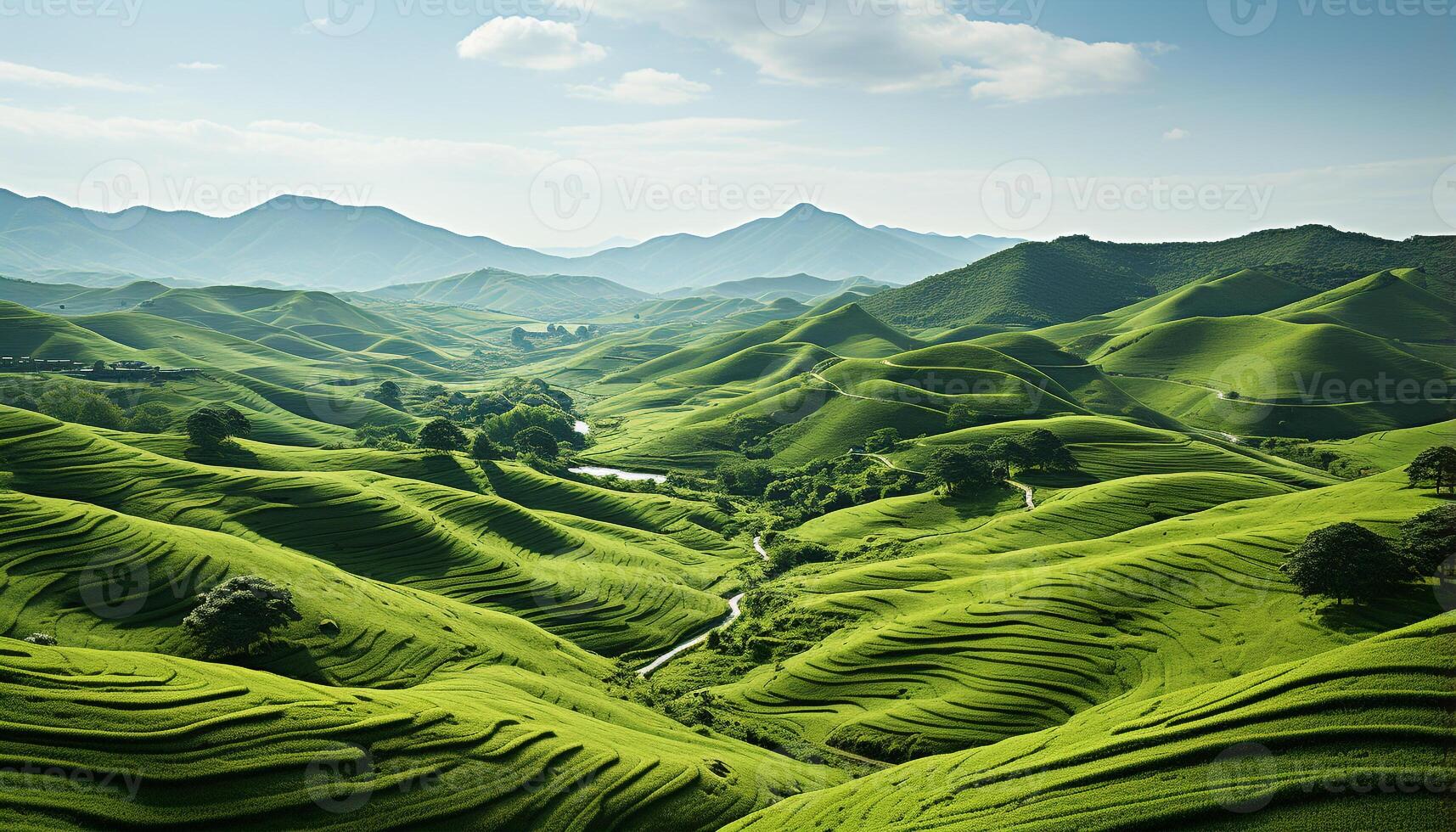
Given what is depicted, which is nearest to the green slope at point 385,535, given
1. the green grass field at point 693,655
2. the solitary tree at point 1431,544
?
the green grass field at point 693,655

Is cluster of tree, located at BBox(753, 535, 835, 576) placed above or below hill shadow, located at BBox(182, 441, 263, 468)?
below

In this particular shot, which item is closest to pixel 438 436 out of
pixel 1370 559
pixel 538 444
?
pixel 538 444

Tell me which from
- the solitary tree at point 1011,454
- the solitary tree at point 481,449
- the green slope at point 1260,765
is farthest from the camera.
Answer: the solitary tree at point 481,449

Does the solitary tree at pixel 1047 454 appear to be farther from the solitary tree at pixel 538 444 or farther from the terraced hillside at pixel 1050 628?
the solitary tree at pixel 538 444

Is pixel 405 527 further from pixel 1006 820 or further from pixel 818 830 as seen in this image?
pixel 1006 820

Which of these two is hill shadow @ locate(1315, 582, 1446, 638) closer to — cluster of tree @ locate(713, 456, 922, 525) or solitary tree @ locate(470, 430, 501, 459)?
cluster of tree @ locate(713, 456, 922, 525)

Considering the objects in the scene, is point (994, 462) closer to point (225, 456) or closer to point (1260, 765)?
point (1260, 765)
